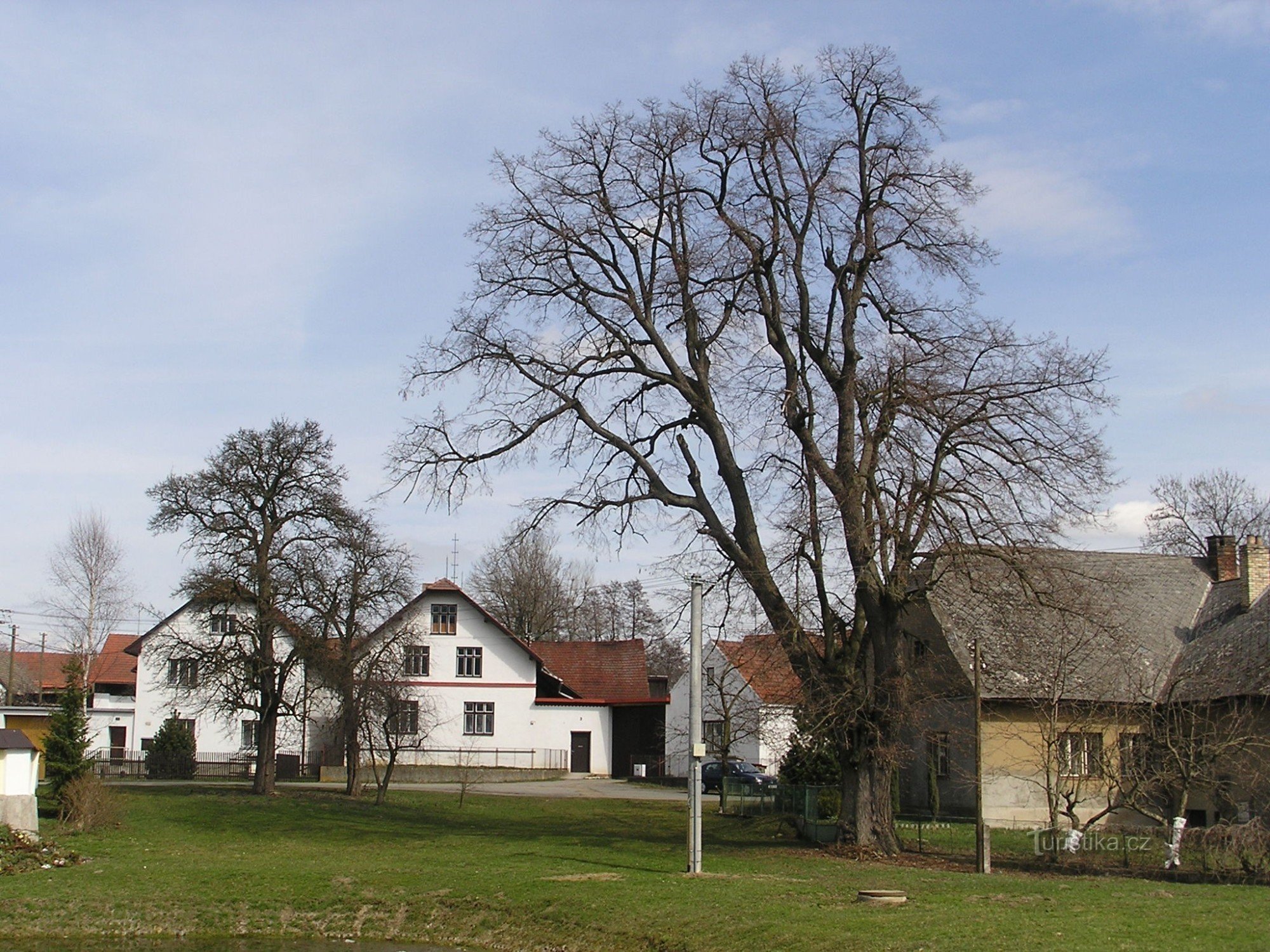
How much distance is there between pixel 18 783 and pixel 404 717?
13881 mm

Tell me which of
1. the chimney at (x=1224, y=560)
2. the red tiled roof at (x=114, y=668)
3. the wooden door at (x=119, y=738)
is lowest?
the wooden door at (x=119, y=738)

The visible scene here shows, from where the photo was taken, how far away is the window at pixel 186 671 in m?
34.8

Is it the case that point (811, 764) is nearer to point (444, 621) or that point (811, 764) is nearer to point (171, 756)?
point (171, 756)

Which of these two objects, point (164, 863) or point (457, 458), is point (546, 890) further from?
point (457, 458)

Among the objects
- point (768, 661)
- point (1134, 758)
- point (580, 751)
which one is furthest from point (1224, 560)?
point (580, 751)

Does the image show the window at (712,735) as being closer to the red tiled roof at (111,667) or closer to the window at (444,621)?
the window at (444,621)

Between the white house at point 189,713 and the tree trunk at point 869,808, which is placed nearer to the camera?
the tree trunk at point 869,808

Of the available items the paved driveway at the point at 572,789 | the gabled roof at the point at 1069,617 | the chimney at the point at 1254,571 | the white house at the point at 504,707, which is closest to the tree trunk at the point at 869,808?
the gabled roof at the point at 1069,617

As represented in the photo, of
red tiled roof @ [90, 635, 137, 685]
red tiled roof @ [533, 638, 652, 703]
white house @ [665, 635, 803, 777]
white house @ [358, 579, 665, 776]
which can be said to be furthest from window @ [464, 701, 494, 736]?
red tiled roof @ [90, 635, 137, 685]

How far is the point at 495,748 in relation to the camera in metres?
53.0

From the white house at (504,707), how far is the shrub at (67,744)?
24.6 metres

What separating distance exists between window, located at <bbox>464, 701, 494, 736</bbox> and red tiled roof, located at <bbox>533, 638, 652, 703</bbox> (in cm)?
381

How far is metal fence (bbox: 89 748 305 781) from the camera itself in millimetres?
46219

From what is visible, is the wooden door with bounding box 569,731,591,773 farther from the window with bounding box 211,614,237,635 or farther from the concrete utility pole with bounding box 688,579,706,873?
the concrete utility pole with bounding box 688,579,706,873
